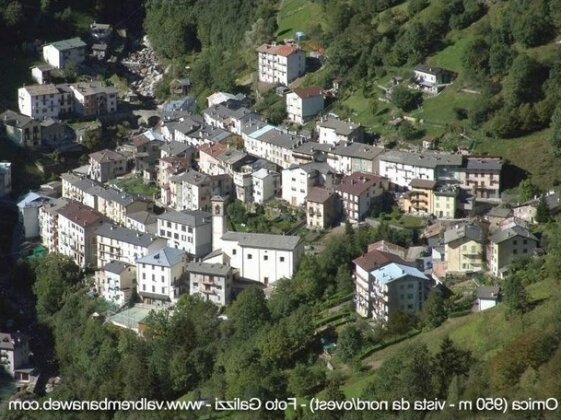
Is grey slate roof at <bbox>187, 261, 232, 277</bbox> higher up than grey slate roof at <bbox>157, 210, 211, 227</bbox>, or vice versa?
grey slate roof at <bbox>157, 210, 211, 227</bbox>

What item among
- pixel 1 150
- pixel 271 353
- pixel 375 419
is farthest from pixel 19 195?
pixel 375 419

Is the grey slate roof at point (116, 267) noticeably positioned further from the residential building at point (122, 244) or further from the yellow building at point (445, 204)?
the yellow building at point (445, 204)

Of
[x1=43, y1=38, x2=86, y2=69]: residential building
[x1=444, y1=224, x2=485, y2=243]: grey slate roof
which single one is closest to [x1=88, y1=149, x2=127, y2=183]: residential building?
[x1=43, y1=38, x2=86, y2=69]: residential building

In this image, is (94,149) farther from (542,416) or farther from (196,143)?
(542,416)

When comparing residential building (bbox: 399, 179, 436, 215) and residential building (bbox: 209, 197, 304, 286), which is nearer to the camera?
residential building (bbox: 209, 197, 304, 286)

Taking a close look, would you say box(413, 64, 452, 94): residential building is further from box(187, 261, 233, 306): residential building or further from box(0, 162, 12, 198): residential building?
box(0, 162, 12, 198): residential building
